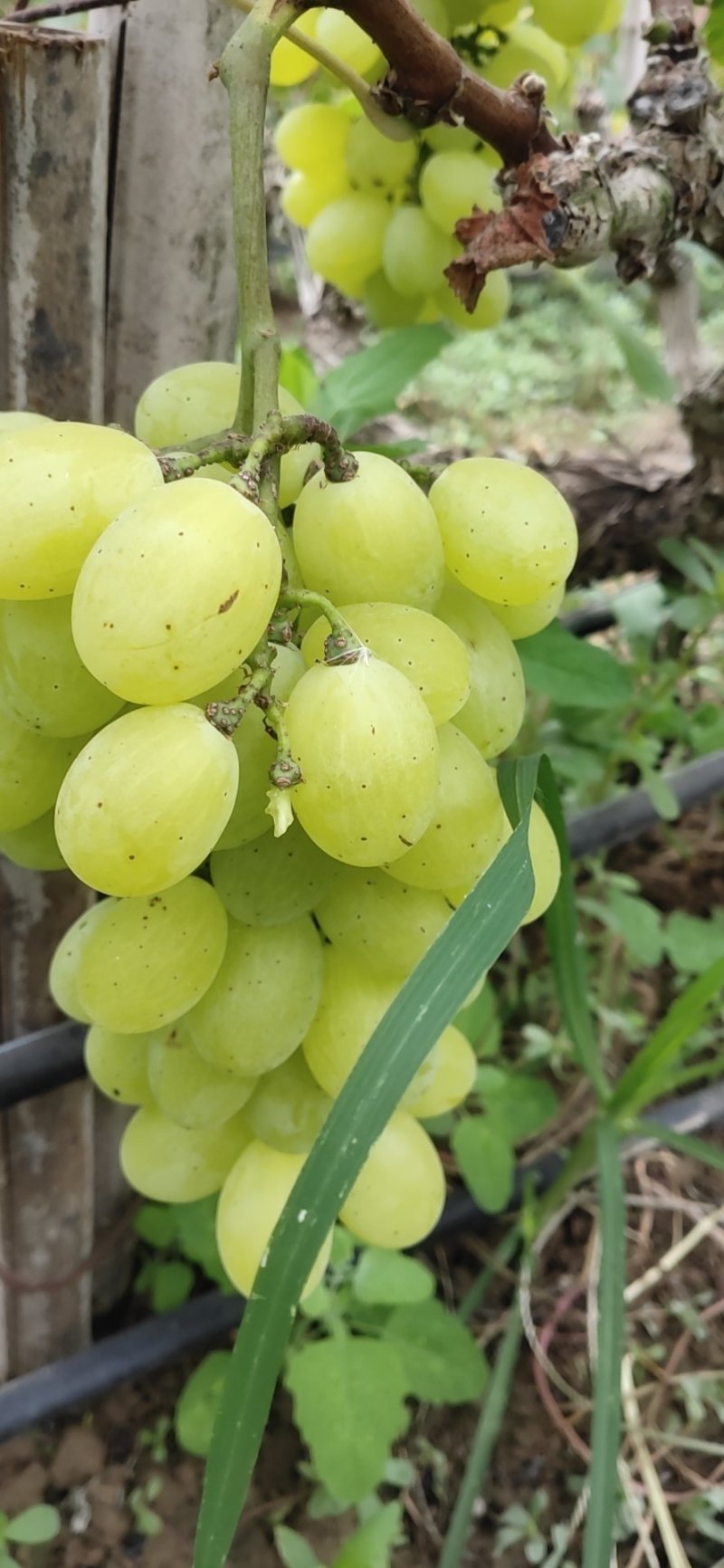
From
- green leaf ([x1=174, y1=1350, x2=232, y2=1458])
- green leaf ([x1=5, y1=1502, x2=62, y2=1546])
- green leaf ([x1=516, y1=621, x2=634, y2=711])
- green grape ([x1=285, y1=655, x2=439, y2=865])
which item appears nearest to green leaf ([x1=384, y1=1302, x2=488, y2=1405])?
green leaf ([x1=174, y1=1350, x2=232, y2=1458])

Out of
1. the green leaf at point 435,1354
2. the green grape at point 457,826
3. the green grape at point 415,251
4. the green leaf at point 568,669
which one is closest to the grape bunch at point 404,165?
the green grape at point 415,251

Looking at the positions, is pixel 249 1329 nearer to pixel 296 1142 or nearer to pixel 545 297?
pixel 296 1142

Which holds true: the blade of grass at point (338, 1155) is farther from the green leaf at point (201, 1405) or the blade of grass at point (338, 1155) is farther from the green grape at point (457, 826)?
the green leaf at point (201, 1405)

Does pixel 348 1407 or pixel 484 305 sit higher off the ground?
pixel 484 305

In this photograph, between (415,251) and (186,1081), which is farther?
(415,251)

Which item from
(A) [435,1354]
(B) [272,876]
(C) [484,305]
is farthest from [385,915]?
(A) [435,1354]

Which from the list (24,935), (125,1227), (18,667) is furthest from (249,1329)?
(125,1227)

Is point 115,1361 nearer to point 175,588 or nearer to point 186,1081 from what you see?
point 186,1081
